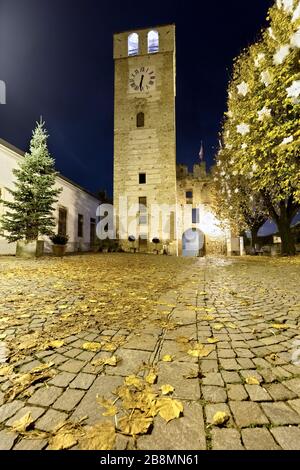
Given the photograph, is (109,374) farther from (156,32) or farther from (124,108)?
(156,32)

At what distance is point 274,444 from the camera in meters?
1.15

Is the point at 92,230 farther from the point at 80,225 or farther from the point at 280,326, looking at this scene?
the point at 280,326

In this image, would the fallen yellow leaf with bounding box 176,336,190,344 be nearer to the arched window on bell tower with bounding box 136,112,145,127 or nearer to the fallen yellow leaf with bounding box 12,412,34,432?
the fallen yellow leaf with bounding box 12,412,34,432

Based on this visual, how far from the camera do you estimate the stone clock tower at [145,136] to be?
21297mm

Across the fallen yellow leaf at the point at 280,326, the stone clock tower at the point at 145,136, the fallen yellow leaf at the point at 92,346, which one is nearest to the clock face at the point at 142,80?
the stone clock tower at the point at 145,136

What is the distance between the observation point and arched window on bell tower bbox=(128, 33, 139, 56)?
2311 cm

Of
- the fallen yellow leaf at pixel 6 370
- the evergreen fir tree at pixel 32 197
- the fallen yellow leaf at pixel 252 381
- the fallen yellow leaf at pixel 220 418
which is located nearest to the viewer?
the fallen yellow leaf at pixel 220 418

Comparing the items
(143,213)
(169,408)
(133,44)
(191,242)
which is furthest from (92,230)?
(169,408)

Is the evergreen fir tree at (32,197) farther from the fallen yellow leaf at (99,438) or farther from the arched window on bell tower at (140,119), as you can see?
the fallen yellow leaf at (99,438)

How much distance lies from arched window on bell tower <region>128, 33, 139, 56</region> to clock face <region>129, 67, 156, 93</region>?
221cm

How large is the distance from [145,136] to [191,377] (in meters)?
22.8

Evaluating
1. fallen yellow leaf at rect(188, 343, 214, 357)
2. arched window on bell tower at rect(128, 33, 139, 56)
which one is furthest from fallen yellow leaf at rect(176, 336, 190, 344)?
arched window on bell tower at rect(128, 33, 139, 56)

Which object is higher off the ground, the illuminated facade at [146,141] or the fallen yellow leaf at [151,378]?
the illuminated facade at [146,141]

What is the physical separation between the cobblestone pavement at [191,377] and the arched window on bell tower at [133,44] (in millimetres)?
27984
